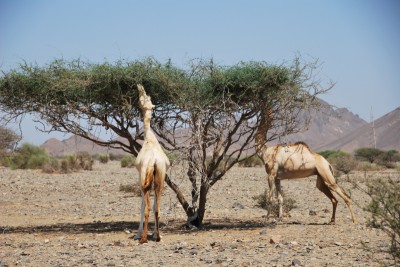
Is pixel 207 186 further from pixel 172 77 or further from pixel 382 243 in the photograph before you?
pixel 382 243

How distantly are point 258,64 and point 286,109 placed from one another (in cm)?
123

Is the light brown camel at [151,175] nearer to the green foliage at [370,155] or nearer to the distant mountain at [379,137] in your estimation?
the green foliage at [370,155]

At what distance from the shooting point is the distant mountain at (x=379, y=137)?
103875mm

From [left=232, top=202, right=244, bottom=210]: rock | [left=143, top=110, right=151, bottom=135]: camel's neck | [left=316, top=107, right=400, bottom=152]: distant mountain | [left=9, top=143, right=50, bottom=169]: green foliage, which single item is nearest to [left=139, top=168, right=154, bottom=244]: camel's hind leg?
[left=143, top=110, right=151, bottom=135]: camel's neck

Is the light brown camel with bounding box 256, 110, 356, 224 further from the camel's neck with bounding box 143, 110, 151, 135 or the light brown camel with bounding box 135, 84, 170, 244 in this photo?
the light brown camel with bounding box 135, 84, 170, 244

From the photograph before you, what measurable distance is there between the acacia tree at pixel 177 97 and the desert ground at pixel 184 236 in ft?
3.52

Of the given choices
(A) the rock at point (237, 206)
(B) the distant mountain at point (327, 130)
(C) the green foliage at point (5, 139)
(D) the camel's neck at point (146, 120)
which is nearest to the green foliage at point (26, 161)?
(C) the green foliage at point (5, 139)

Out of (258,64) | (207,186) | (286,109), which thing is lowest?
(207,186)

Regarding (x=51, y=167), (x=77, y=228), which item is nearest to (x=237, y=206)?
(x=77, y=228)

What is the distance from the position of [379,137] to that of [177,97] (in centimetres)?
10012

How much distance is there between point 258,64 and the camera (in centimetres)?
1352

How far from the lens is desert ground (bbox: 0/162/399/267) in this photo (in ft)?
33.1

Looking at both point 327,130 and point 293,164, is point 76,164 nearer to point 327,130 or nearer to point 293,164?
point 293,164

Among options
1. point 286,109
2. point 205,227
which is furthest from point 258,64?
point 205,227
